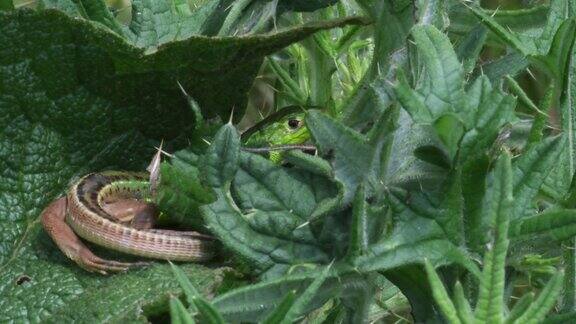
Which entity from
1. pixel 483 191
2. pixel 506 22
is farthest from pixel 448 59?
pixel 506 22

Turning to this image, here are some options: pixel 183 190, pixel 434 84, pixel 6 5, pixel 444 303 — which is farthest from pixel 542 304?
pixel 6 5

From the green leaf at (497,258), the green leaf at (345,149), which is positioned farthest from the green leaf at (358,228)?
the green leaf at (497,258)

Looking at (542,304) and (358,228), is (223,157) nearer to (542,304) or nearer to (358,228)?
(358,228)

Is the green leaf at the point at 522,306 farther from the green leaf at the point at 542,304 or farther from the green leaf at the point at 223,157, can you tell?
the green leaf at the point at 223,157

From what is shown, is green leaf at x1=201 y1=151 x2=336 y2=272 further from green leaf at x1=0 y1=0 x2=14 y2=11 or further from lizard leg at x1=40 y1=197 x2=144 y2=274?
green leaf at x1=0 y1=0 x2=14 y2=11

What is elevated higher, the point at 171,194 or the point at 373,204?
the point at 373,204

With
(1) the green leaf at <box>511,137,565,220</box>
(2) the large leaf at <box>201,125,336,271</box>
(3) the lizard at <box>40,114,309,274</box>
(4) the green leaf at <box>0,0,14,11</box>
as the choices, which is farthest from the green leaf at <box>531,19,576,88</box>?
(4) the green leaf at <box>0,0,14,11</box>

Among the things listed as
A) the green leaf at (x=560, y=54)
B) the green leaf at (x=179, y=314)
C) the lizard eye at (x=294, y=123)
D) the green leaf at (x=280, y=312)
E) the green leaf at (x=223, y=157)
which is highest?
the green leaf at (x=560, y=54)

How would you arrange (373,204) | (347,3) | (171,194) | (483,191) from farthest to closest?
(347,3) → (171,194) → (373,204) → (483,191)

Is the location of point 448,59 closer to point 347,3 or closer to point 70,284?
point 347,3
